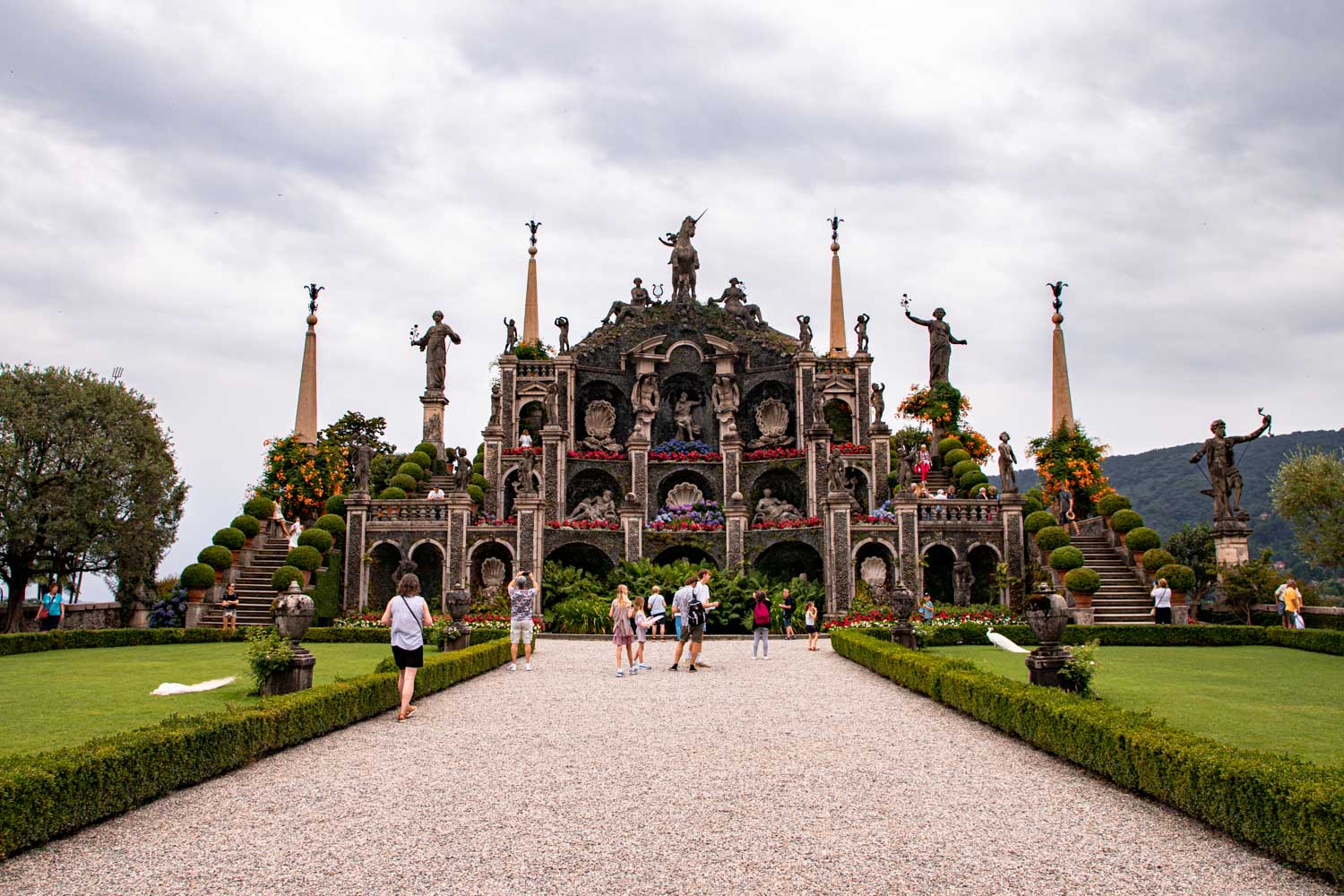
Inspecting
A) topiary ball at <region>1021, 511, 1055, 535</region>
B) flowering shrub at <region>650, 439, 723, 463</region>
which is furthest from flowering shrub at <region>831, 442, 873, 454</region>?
topiary ball at <region>1021, 511, 1055, 535</region>

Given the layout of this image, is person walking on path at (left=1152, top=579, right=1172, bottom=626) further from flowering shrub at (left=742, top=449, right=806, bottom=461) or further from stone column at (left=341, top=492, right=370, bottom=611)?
stone column at (left=341, top=492, right=370, bottom=611)

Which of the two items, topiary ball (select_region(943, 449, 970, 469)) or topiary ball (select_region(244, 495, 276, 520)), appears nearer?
topiary ball (select_region(244, 495, 276, 520))

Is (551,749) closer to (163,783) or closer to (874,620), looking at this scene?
(163,783)

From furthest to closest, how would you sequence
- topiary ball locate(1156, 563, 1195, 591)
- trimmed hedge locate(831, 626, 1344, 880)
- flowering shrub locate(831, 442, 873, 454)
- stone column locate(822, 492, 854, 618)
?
flowering shrub locate(831, 442, 873, 454), stone column locate(822, 492, 854, 618), topiary ball locate(1156, 563, 1195, 591), trimmed hedge locate(831, 626, 1344, 880)

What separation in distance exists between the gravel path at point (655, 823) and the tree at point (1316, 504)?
115ft

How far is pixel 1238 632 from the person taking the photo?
26.5 meters

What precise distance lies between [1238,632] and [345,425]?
47636mm

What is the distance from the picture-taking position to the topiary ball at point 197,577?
32938 millimetres

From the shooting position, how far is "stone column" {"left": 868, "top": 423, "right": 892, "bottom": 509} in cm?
4253

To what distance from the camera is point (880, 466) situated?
42688 millimetres

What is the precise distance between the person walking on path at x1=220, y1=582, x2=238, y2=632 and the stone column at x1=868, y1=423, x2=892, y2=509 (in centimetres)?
2485

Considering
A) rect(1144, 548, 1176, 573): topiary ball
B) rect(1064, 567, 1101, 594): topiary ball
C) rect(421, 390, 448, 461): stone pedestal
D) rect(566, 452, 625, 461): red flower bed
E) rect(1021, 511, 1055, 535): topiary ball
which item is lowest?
rect(1064, 567, 1101, 594): topiary ball

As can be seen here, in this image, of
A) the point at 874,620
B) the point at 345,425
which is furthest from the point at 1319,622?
the point at 345,425

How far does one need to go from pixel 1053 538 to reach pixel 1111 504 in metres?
3.70
